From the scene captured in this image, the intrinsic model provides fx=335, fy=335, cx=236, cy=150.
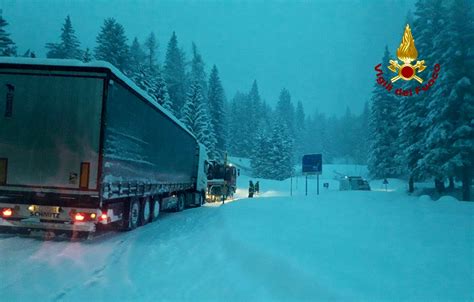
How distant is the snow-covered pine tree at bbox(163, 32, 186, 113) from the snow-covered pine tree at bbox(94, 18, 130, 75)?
47.5 ft

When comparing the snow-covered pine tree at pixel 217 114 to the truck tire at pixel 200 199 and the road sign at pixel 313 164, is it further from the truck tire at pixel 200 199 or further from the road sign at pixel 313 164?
the truck tire at pixel 200 199

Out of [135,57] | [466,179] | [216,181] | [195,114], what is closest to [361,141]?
[195,114]

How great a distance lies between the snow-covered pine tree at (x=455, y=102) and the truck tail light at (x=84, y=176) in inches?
874

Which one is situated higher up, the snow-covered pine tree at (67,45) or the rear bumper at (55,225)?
the snow-covered pine tree at (67,45)

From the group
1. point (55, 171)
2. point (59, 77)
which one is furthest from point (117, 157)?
point (59, 77)

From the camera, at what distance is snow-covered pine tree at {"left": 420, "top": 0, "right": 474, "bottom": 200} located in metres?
22.2

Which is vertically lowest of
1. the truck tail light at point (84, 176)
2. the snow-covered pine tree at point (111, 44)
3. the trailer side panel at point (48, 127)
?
the truck tail light at point (84, 176)

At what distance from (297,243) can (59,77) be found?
7.28 m

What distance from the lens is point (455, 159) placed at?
21.9 metres

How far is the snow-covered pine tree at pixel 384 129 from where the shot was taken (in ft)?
155

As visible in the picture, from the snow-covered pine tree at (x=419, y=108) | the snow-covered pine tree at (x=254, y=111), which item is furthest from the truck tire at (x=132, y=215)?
the snow-covered pine tree at (x=254, y=111)

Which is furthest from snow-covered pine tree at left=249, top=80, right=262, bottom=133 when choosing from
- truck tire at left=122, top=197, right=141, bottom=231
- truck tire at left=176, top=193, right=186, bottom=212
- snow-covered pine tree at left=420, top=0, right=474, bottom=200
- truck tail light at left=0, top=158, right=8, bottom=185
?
truck tail light at left=0, top=158, right=8, bottom=185

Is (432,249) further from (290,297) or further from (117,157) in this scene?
(117,157)

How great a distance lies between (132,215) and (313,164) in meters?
17.1
